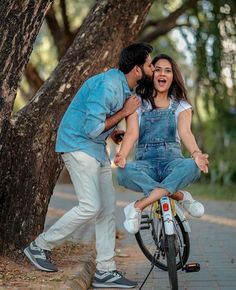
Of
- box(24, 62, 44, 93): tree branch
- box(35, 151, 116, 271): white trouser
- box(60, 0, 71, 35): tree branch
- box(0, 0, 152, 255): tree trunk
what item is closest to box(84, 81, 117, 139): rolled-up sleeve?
box(35, 151, 116, 271): white trouser

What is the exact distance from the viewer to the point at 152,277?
21.1ft

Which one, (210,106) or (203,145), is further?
(203,145)

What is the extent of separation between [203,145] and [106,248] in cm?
1596

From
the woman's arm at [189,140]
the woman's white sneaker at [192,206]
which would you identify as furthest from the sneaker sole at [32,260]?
the woman's arm at [189,140]

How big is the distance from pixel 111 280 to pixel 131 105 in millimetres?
1517

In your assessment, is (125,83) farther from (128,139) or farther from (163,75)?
(128,139)

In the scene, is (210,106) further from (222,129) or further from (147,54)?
(147,54)

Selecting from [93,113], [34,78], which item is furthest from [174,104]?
[34,78]

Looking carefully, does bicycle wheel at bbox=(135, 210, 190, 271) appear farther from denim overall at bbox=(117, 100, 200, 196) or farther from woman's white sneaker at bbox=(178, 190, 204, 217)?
denim overall at bbox=(117, 100, 200, 196)

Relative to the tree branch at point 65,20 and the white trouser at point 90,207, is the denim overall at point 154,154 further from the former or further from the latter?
the tree branch at point 65,20

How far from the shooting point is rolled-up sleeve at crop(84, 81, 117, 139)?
548 cm

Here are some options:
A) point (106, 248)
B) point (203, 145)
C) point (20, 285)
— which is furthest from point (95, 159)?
point (203, 145)

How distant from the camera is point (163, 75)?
5.91 metres

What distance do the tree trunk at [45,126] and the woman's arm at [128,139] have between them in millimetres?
1121
